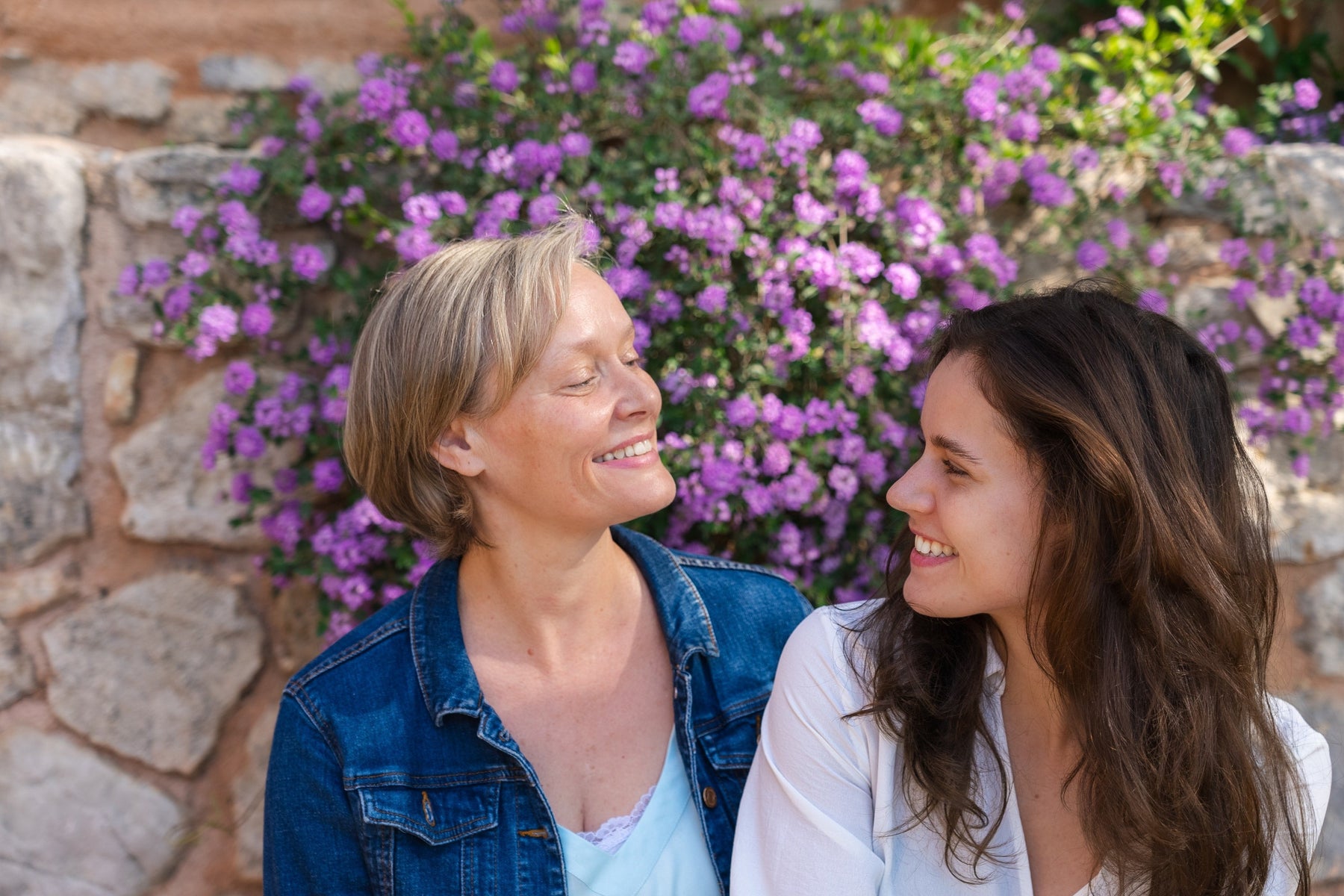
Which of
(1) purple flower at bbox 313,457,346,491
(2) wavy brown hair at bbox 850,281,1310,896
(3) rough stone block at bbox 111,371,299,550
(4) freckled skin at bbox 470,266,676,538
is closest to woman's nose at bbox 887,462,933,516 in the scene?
(2) wavy brown hair at bbox 850,281,1310,896

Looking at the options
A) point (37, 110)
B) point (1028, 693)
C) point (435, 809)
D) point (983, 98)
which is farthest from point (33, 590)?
point (983, 98)

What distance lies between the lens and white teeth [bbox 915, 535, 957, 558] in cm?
147

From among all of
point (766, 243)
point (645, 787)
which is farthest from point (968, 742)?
point (766, 243)

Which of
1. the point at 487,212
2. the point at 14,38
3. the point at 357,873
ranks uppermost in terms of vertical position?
the point at 14,38

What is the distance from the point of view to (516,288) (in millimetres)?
1729

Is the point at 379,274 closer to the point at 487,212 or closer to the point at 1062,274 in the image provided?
the point at 487,212

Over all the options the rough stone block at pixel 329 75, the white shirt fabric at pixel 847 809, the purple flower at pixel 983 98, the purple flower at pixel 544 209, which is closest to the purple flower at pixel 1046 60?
the purple flower at pixel 983 98

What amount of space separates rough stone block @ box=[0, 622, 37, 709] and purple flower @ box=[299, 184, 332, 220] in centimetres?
115

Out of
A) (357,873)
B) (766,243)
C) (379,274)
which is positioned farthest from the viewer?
(379,274)

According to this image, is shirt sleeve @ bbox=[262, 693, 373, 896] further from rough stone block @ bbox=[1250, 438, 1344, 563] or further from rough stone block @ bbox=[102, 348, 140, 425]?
rough stone block @ bbox=[1250, 438, 1344, 563]

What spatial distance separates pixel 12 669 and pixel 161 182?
1.16m

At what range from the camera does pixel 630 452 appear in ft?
5.80

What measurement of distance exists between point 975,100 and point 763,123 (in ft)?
1.63

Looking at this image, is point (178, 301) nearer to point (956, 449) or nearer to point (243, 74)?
point (243, 74)
